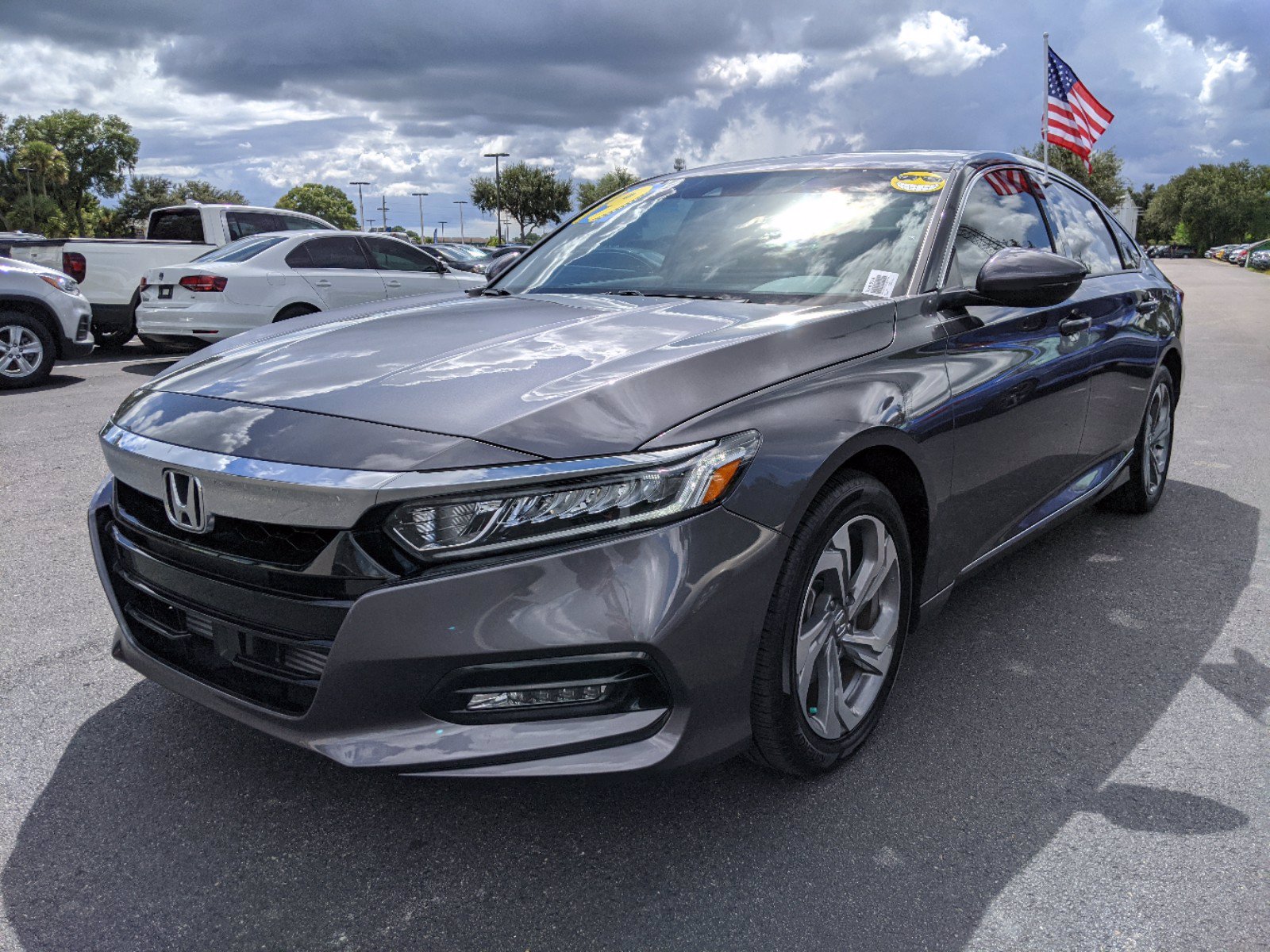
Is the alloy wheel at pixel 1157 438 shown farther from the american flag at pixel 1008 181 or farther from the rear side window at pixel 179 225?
the rear side window at pixel 179 225

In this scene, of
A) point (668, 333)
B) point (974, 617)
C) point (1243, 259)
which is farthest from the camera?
point (1243, 259)

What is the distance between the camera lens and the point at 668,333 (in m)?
2.52

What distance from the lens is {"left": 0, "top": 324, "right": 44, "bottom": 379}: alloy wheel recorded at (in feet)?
30.8

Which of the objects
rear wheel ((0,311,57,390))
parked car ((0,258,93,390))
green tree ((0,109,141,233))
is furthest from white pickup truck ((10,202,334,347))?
green tree ((0,109,141,233))

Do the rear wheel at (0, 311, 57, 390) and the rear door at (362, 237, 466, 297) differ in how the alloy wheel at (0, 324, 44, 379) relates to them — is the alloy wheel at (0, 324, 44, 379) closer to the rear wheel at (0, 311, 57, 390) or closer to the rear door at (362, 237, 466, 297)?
the rear wheel at (0, 311, 57, 390)

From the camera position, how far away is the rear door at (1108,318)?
12.9ft

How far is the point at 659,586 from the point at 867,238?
161 centimetres

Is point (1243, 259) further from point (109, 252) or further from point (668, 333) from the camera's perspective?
point (668, 333)

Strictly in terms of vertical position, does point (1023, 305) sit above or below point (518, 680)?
above

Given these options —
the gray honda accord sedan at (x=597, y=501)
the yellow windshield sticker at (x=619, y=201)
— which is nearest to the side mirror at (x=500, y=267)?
the yellow windshield sticker at (x=619, y=201)

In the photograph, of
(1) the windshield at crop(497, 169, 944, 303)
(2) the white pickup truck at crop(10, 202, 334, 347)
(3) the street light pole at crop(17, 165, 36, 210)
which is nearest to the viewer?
(1) the windshield at crop(497, 169, 944, 303)

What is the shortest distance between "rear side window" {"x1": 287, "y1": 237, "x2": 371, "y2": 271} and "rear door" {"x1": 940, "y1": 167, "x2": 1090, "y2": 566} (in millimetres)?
8488

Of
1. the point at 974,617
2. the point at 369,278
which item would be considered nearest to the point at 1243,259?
the point at 369,278

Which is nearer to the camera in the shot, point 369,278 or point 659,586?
point 659,586
